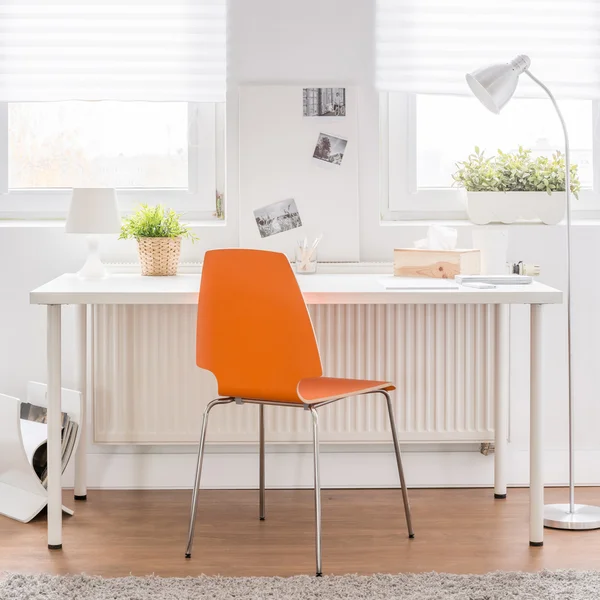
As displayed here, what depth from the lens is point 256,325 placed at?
2.44m

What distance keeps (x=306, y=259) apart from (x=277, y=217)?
0.63 feet

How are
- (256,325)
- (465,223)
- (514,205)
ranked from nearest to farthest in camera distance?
(256,325) < (514,205) < (465,223)

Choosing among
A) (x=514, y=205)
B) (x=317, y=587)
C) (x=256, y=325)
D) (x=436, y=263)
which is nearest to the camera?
→ (x=317, y=587)

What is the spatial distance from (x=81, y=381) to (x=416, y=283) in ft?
3.90

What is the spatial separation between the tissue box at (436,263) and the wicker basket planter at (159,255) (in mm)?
733

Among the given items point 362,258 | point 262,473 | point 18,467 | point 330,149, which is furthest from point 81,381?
point 330,149

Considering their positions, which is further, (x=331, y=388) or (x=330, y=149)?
(x=330, y=149)

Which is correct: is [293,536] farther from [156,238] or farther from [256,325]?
[156,238]

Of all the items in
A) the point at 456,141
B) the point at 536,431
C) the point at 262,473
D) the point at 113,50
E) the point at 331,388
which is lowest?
the point at 262,473

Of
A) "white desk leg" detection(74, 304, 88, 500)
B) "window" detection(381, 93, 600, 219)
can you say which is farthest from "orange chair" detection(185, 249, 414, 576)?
"window" detection(381, 93, 600, 219)

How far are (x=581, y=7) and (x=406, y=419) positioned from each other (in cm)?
155

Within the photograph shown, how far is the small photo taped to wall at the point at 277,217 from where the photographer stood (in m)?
3.19

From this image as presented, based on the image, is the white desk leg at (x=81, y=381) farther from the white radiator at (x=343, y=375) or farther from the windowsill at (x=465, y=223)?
the windowsill at (x=465, y=223)

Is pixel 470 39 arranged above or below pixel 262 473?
above
